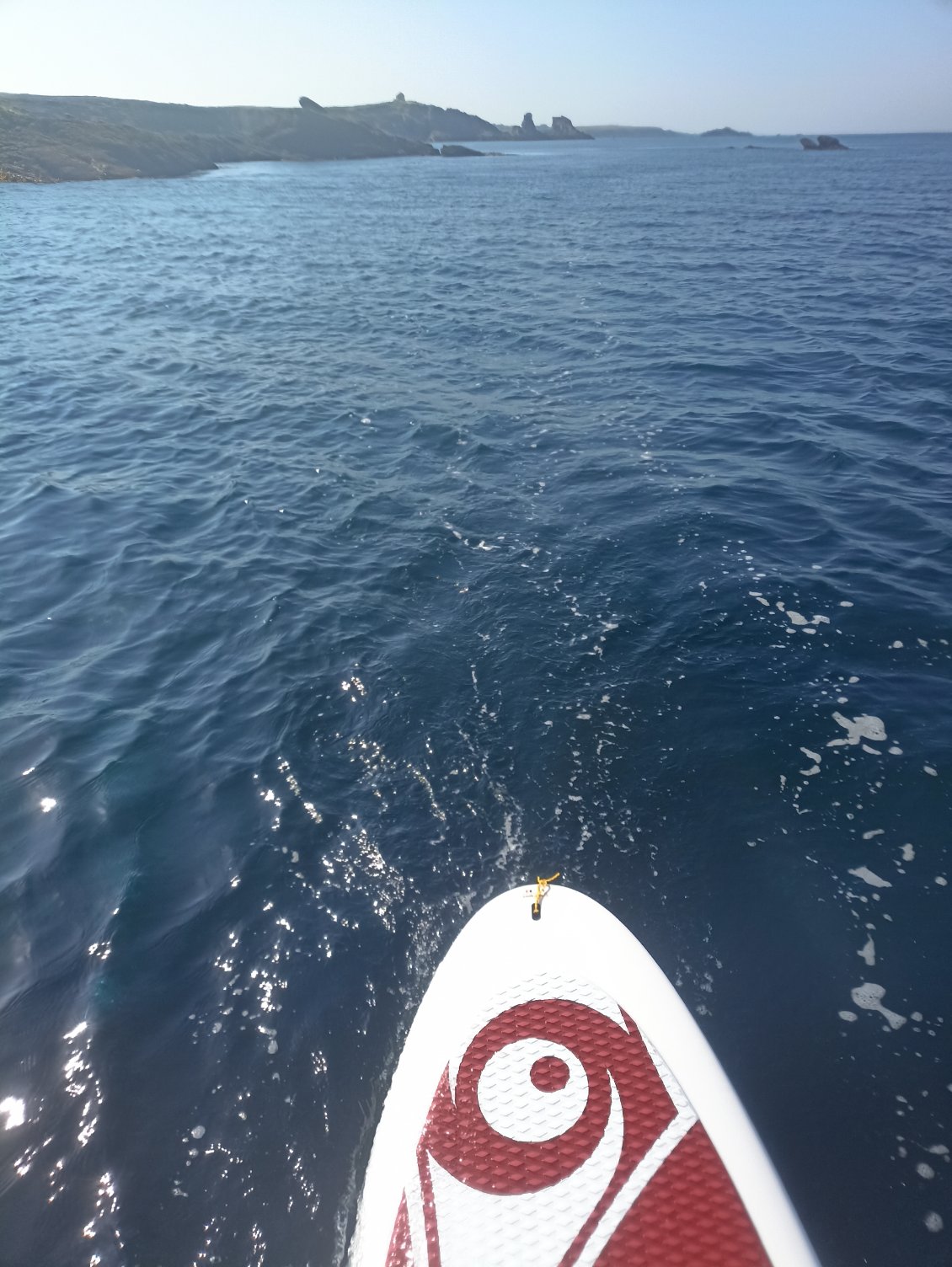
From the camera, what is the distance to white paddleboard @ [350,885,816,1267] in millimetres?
4582

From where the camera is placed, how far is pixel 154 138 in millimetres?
106188

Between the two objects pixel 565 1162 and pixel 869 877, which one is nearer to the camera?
pixel 565 1162

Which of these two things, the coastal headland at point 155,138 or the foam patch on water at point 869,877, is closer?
the foam patch on water at point 869,877

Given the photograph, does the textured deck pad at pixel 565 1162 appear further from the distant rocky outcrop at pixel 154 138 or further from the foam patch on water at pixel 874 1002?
the distant rocky outcrop at pixel 154 138

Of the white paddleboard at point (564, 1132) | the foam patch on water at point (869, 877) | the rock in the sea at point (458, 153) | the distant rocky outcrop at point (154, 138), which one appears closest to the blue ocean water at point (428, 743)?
the foam patch on water at point (869, 877)

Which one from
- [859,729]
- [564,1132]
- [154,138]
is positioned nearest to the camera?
[564,1132]

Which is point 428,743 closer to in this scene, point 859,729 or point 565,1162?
point 565,1162

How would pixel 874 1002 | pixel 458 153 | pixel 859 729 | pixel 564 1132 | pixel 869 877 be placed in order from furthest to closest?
pixel 458 153 → pixel 859 729 → pixel 869 877 → pixel 874 1002 → pixel 564 1132

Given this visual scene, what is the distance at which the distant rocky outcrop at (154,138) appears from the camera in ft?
276

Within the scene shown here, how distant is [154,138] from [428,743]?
431ft

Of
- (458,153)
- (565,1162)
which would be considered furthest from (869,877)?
(458,153)

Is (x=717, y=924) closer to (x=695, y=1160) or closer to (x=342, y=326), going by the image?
(x=695, y=1160)

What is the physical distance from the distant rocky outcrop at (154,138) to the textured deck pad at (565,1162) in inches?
3835

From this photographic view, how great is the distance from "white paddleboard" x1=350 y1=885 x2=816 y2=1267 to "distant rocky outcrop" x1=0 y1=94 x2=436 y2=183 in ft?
318
